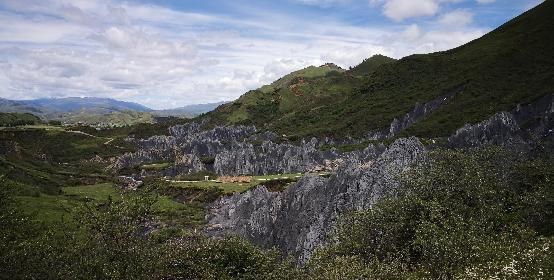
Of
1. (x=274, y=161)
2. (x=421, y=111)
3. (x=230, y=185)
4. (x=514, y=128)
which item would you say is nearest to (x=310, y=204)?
(x=230, y=185)

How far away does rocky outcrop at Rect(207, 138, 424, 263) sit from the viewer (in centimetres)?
8469

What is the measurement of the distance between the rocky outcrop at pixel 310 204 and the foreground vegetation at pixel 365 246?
11425 mm

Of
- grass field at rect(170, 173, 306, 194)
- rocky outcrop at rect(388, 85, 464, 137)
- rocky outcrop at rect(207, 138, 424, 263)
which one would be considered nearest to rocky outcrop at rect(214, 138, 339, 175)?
grass field at rect(170, 173, 306, 194)

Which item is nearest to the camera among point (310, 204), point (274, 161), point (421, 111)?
point (310, 204)

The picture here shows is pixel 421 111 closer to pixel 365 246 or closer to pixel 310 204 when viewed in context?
pixel 310 204

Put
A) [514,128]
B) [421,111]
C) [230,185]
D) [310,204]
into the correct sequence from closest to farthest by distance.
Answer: [310,204], [514,128], [230,185], [421,111]

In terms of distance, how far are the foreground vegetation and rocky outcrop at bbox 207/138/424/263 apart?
11425 mm

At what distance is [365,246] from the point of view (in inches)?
2335

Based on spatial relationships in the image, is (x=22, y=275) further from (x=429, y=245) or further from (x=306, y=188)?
(x=306, y=188)

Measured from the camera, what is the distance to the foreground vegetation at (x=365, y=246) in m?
46.4

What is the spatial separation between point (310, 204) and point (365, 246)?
1252 inches

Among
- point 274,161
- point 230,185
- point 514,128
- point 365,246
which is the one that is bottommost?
point 230,185

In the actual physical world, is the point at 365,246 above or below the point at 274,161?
above

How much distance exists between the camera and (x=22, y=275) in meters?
48.3
